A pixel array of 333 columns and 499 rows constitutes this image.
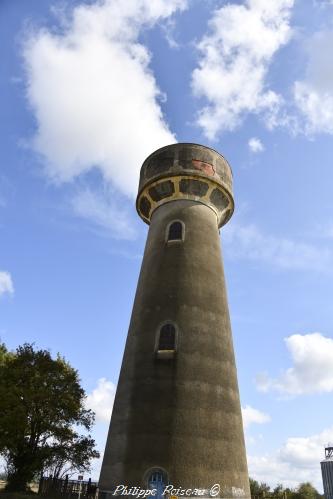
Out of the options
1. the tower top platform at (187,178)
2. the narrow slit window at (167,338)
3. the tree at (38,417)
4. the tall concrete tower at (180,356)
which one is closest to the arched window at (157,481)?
the tall concrete tower at (180,356)

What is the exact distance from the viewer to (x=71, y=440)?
22.9 meters

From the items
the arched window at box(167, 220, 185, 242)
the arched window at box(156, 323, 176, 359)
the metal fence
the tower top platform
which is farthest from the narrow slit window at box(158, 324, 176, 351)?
the tower top platform

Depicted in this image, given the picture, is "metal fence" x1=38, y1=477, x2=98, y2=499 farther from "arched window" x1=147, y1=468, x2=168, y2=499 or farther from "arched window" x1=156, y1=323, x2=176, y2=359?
"arched window" x1=156, y1=323, x2=176, y2=359

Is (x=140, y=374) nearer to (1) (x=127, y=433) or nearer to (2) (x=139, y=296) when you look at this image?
(1) (x=127, y=433)

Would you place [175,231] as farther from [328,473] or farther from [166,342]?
[328,473]

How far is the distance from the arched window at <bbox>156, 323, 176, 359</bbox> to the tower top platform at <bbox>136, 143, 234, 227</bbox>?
7381mm

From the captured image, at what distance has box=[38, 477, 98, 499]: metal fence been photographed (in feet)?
56.2

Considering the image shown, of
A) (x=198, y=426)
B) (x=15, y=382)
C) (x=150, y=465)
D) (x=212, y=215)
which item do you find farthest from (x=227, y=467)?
(x=15, y=382)

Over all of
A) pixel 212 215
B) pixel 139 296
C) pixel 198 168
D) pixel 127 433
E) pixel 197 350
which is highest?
pixel 198 168

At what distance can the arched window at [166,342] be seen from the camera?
16094 millimetres

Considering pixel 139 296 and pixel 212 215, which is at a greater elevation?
pixel 212 215

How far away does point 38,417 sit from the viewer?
21516 millimetres

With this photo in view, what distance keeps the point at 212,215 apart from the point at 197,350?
8.05 m

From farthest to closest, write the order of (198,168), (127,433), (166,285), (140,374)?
(198,168) < (166,285) < (140,374) < (127,433)
